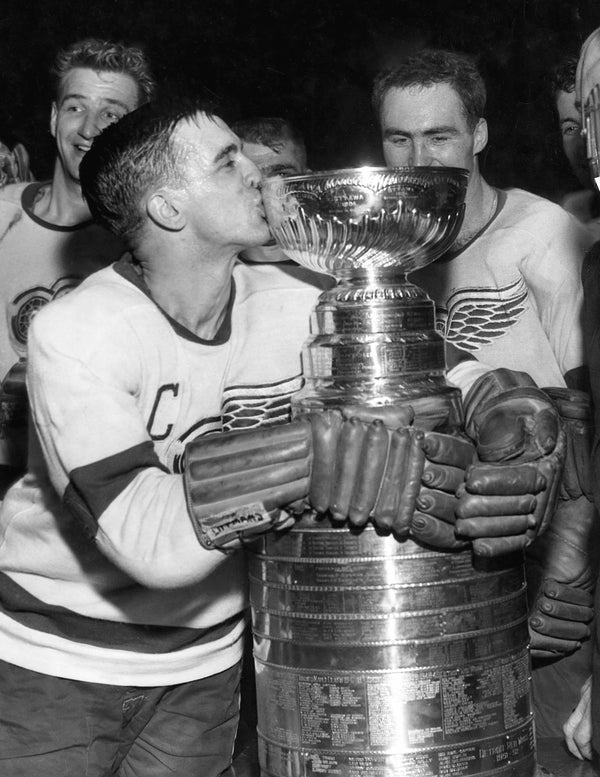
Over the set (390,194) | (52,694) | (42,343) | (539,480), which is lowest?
(52,694)

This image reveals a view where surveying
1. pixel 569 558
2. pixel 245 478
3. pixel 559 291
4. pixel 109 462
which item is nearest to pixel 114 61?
pixel 559 291

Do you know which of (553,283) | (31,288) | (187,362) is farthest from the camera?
(31,288)

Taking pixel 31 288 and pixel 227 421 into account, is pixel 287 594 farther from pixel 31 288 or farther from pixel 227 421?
pixel 31 288

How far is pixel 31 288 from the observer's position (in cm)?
251

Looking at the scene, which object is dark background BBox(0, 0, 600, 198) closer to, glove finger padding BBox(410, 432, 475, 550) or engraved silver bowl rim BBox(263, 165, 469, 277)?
engraved silver bowl rim BBox(263, 165, 469, 277)

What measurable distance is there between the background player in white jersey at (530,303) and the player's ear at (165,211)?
68 centimetres

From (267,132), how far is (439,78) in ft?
1.70

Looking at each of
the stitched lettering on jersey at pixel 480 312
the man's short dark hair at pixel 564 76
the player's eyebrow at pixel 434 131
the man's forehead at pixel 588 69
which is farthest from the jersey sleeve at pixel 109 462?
the man's short dark hair at pixel 564 76

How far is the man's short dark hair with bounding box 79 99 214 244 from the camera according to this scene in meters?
1.62

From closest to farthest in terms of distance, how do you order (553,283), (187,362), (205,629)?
(187,362)
(205,629)
(553,283)

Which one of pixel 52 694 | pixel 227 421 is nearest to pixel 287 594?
pixel 227 421

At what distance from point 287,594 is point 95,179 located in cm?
67

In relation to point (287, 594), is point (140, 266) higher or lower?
higher

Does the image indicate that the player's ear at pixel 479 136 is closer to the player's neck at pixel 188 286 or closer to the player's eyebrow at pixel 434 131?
the player's eyebrow at pixel 434 131
